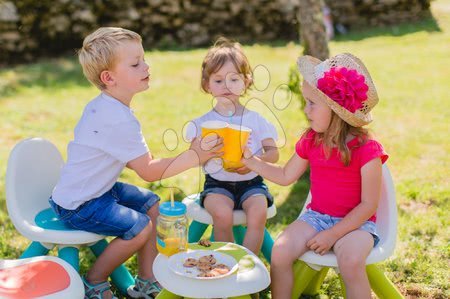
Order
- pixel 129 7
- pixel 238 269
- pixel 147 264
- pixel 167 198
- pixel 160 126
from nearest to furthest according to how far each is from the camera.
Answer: pixel 238 269 < pixel 147 264 < pixel 167 198 < pixel 160 126 < pixel 129 7

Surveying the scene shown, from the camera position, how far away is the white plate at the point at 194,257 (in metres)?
2.45

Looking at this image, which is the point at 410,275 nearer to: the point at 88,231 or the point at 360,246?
the point at 360,246

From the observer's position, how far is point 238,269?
2520mm

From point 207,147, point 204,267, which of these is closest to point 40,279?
point 204,267

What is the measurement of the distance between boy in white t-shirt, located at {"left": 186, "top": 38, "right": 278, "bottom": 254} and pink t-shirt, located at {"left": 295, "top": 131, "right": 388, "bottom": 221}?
9.8 inches

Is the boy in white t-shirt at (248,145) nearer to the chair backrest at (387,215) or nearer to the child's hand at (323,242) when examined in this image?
the child's hand at (323,242)

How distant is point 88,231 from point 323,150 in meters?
1.11

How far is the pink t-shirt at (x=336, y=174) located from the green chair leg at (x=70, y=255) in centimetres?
111

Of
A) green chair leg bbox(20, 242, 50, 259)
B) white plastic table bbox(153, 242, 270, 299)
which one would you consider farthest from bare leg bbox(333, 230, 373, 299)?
green chair leg bbox(20, 242, 50, 259)

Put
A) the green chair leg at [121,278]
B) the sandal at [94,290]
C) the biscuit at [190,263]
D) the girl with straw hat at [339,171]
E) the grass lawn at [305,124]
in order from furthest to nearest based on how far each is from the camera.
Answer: the grass lawn at [305,124] → the green chair leg at [121,278] → the sandal at [94,290] → the girl with straw hat at [339,171] → the biscuit at [190,263]

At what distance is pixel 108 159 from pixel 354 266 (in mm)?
1180

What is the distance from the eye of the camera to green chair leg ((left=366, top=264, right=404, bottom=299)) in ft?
8.98

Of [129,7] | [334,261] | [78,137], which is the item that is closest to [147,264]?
[78,137]

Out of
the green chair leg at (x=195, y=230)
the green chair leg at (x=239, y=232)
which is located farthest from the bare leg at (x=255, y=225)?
the green chair leg at (x=195, y=230)
